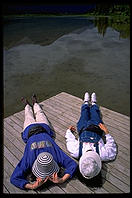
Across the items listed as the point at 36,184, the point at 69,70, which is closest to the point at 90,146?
the point at 36,184

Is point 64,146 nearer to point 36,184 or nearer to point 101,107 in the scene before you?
point 36,184

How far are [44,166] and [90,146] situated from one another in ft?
2.73

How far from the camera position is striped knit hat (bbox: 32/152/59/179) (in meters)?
Answer: 2.25

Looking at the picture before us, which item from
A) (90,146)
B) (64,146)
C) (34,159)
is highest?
(90,146)

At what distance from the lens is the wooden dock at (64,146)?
8.24 ft

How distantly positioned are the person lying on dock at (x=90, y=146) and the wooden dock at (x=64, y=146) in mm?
204

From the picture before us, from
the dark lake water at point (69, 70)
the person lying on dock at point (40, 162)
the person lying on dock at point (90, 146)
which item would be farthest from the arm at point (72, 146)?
the dark lake water at point (69, 70)

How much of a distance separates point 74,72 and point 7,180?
5.49m

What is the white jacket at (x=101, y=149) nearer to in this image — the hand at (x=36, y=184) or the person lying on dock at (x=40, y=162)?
the person lying on dock at (x=40, y=162)

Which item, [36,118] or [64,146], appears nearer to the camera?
[64,146]

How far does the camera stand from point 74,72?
745 cm

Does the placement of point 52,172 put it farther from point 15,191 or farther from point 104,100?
point 104,100

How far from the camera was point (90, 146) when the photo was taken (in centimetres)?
274

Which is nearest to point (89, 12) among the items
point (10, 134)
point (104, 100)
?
point (104, 100)
